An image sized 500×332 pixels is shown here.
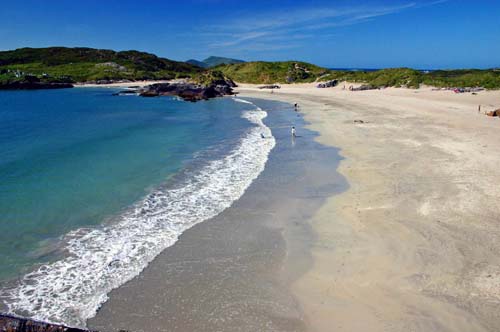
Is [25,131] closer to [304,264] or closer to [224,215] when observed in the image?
[224,215]

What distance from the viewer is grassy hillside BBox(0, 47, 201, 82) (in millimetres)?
114875

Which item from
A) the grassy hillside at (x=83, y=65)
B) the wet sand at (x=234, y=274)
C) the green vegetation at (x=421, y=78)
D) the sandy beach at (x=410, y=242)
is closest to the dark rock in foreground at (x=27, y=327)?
the wet sand at (x=234, y=274)

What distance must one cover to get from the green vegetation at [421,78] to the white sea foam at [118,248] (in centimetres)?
4532

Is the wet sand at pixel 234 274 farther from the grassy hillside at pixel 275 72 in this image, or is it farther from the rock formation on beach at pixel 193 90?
the grassy hillside at pixel 275 72

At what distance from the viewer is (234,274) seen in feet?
29.7

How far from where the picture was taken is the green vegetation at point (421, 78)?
50.2 metres

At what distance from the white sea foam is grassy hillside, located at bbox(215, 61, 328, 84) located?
2824 inches

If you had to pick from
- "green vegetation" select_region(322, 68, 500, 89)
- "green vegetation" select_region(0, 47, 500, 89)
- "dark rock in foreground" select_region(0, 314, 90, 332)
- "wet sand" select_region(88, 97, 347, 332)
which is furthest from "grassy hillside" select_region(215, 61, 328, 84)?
"dark rock in foreground" select_region(0, 314, 90, 332)

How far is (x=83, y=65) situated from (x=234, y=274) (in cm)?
A: 13948

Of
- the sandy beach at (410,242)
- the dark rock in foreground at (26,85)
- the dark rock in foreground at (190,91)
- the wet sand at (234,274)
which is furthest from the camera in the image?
the dark rock in foreground at (26,85)

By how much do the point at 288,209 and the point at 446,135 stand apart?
52.3ft

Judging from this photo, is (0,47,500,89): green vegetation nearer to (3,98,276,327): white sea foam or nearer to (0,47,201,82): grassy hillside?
(0,47,201,82): grassy hillside

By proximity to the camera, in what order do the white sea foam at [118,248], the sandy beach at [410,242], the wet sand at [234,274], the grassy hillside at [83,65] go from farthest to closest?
1. the grassy hillside at [83,65]
2. the white sea foam at [118,248]
3. the sandy beach at [410,242]
4. the wet sand at [234,274]

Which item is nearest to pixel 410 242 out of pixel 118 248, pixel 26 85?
pixel 118 248
